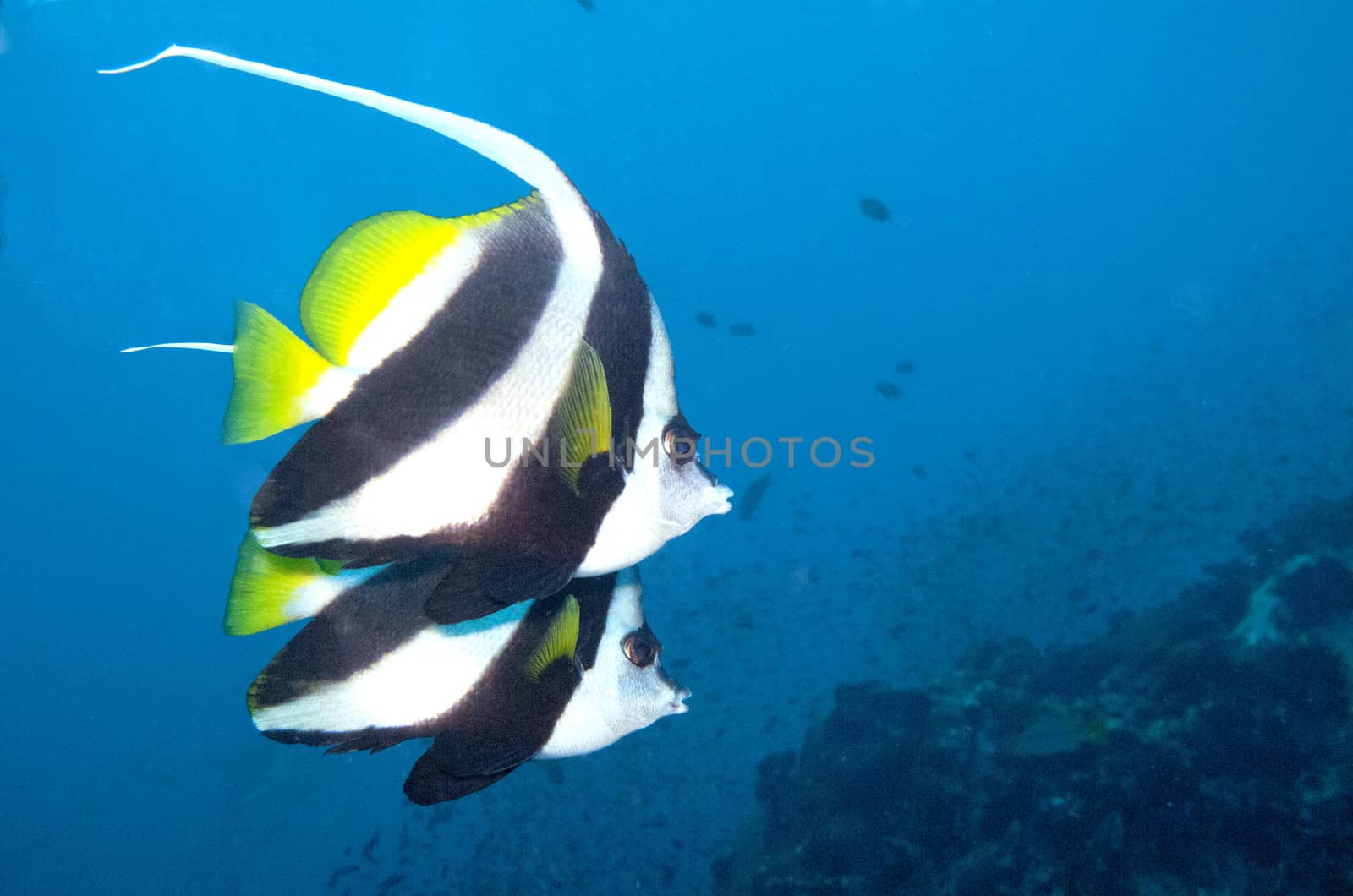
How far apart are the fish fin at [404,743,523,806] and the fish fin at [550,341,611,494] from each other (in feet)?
1.67

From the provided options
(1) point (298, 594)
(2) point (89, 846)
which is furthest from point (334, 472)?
(2) point (89, 846)

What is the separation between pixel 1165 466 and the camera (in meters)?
23.6

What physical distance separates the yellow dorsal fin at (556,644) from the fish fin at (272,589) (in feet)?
0.98

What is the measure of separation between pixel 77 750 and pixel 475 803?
65.4 feet

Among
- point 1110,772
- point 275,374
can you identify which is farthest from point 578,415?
point 1110,772

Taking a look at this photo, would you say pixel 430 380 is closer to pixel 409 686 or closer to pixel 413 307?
pixel 413 307

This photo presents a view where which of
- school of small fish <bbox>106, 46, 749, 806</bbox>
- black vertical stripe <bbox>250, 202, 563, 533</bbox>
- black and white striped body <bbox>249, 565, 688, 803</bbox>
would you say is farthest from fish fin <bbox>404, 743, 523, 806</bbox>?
black vertical stripe <bbox>250, 202, 563, 533</bbox>

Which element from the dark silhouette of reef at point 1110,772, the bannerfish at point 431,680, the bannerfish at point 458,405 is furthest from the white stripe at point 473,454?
the dark silhouette of reef at point 1110,772

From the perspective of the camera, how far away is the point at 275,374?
2.69ft

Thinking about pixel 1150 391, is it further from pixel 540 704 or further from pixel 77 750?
pixel 77 750

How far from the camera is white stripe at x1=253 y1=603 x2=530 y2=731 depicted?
38.8 inches

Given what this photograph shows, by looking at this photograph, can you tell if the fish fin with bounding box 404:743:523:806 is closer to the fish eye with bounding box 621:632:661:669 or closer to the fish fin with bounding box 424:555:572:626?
the fish eye with bounding box 621:632:661:669

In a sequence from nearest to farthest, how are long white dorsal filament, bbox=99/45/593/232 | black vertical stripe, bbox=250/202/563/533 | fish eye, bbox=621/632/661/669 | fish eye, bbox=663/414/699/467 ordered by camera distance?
long white dorsal filament, bbox=99/45/593/232 < black vertical stripe, bbox=250/202/563/533 < fish eye, bbox=663/414/699/467 < fish eye, bbox=621/632/661/669

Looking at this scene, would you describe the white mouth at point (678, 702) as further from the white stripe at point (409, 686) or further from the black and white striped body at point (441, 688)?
the white stripe at point (409, 686)
